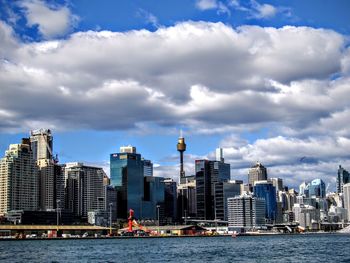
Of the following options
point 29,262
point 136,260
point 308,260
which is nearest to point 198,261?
point 136,260

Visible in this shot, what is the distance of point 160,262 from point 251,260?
14.3m

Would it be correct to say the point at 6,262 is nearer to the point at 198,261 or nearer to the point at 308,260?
the point at 198,261

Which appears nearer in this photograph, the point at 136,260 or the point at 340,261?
the point at 340,261

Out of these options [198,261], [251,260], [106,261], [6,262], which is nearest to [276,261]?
[251,260]

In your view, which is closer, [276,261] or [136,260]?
[276,261]

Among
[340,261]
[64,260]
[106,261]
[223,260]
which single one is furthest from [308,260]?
[64,260]

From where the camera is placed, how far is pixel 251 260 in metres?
94.5

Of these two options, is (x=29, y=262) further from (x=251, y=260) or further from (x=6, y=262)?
(x=251, y=260)

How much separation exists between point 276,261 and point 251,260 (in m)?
4.65

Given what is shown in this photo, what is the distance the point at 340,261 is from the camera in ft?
295

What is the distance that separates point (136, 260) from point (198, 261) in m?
10.6

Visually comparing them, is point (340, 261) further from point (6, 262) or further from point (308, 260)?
point (6, 262)

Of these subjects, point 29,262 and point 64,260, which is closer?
point 29,262

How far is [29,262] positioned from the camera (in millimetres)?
91875
